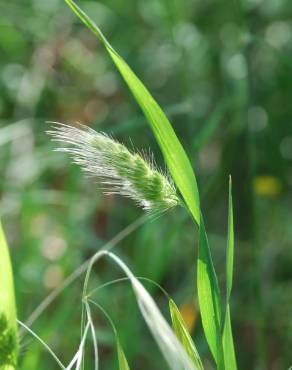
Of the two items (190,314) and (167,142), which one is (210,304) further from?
(190,314)

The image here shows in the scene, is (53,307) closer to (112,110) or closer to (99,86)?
(112,110)

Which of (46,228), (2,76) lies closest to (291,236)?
(46,228)

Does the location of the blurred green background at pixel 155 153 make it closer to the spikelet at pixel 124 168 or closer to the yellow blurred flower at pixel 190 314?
the yellow blurred flower at pixel 190 314

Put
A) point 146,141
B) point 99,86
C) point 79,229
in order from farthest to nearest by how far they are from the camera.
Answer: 1. point 99,86
2. point 146,141
3. point 79,229

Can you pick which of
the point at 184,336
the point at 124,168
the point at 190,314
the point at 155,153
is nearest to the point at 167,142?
the point at 124,168

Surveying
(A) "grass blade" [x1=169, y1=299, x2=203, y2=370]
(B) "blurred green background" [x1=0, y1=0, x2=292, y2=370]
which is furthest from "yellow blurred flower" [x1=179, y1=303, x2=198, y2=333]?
(A) "grass blade" [x1=169, y1=299, x2=203, y2=370]
